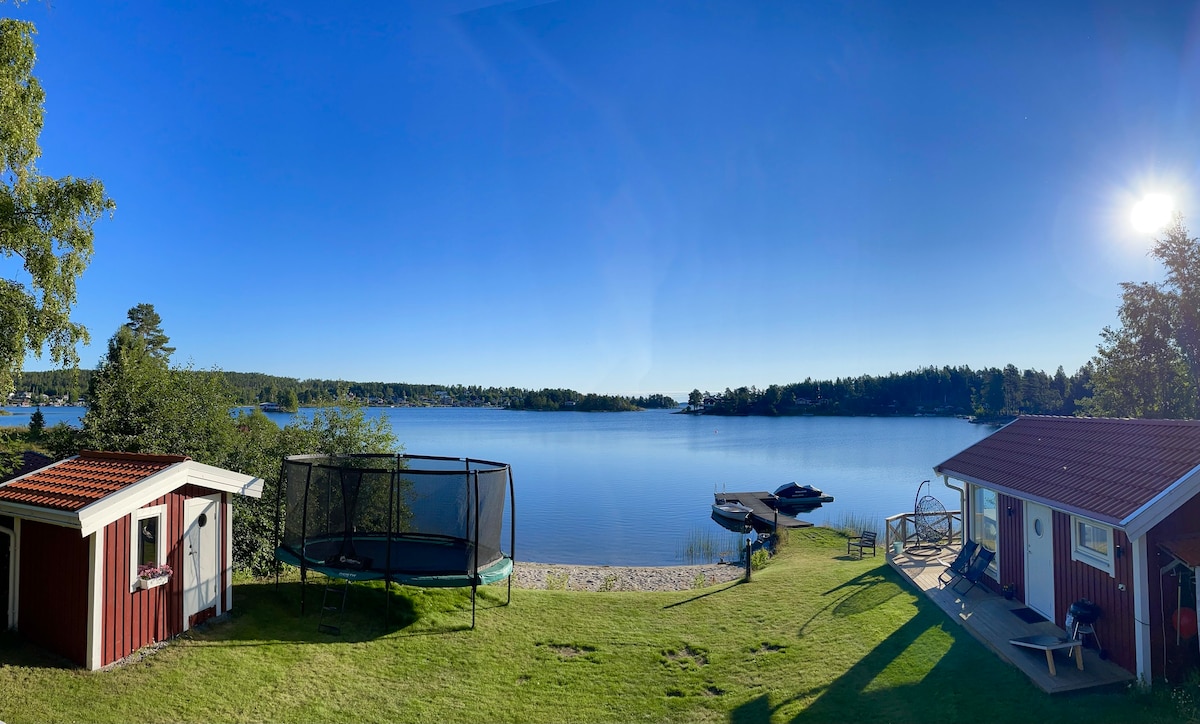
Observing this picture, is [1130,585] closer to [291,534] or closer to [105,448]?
[291,534]

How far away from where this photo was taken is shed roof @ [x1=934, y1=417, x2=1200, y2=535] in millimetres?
7047

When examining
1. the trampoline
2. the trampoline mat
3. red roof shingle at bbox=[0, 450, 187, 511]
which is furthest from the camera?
→ the trampoline

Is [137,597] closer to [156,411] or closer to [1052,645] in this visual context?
[156,411]

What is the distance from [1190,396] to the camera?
21.2 m

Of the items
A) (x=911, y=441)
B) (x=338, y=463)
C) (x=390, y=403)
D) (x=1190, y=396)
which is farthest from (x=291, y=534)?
(x=390, y=403)

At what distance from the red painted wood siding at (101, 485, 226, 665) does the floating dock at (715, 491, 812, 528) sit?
20517mm

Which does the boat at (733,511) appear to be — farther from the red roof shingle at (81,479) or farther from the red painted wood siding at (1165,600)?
the red roof shingle at (81,479)

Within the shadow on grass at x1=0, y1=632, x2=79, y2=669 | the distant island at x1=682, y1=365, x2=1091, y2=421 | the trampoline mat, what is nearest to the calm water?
the shadow on grass at x1=0, y1=632, x2=79, y2=669

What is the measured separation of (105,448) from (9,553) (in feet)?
16.2

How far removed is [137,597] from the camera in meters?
7.43

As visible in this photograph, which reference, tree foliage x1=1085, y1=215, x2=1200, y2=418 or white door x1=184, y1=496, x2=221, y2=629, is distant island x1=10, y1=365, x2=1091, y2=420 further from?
white door x1=184, y1=496, x2=221, y2=629

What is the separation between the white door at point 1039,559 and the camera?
28.7 feet

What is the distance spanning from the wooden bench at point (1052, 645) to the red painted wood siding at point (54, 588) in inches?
442

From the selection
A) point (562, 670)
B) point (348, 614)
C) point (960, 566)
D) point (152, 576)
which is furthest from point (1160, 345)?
point (152, 576)
